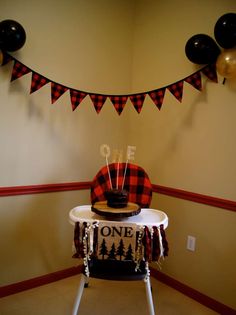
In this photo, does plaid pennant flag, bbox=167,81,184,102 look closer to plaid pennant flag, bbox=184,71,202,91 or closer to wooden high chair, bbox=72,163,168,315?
plaid pennant flag, bbox=184,71,202,91

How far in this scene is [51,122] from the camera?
228cm

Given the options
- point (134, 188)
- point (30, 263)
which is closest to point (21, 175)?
point (30, 263)

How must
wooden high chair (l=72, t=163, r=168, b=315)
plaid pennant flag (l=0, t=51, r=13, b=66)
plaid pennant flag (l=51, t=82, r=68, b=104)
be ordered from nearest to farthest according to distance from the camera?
1. wooden high chair (l=72, t=163, r=168, b=315)
2. plaid pennant flag (l=0, t=51, r=13, b=66)
3. plaid pennant flag (l=51, t=82, r=68, b=104)

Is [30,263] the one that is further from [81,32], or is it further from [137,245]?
[81,32]

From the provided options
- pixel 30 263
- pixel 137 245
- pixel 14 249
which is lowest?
pixel 30 263

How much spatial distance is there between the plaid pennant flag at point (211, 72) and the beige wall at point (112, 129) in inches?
2.2

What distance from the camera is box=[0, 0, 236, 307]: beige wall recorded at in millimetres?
2055

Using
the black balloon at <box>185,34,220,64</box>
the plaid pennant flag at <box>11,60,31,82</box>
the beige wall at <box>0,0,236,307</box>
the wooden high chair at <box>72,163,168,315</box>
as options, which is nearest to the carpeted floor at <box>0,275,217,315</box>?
the beige wall at <box>0,0,236,307</box>

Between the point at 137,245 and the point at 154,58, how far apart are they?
1714 mm

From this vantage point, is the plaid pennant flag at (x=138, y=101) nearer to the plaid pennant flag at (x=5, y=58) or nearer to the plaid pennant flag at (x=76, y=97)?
the plaid pennant flag at (x=76, y=97)

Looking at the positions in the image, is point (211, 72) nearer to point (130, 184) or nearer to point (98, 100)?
point (98, 100)

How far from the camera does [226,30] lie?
5.78ft

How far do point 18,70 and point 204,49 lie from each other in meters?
1.34

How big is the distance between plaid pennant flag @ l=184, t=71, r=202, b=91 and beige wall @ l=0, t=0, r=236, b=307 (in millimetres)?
97
